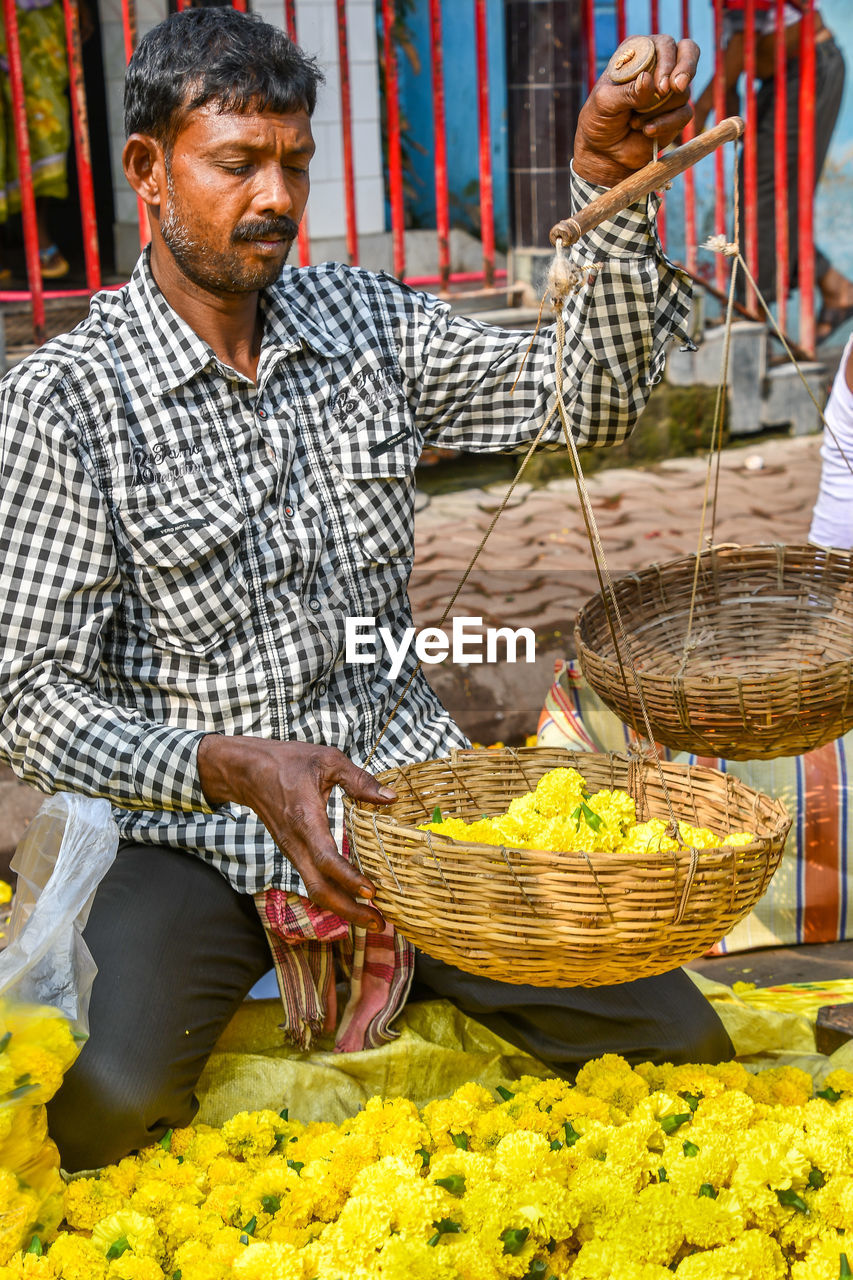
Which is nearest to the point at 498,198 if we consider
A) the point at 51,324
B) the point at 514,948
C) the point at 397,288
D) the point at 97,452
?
the point at 51,324

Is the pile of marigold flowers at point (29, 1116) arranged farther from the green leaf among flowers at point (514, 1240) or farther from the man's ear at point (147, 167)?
the man's ear at point (147, 167)

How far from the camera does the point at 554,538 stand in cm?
523

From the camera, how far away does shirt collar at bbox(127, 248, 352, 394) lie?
233 centimetres

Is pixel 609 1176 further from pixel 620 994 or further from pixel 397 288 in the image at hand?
pixel 397 288

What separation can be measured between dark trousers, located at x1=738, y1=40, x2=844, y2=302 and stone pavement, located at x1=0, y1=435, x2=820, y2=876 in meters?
0.87

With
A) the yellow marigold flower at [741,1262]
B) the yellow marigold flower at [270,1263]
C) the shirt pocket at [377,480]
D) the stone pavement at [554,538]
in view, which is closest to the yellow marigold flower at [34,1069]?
the yellow marigold flower at [270,1263]

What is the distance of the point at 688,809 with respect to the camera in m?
2.09

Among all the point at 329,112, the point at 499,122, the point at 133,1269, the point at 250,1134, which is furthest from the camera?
the point at 499,122

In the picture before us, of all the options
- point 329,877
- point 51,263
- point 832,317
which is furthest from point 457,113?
point 329,877

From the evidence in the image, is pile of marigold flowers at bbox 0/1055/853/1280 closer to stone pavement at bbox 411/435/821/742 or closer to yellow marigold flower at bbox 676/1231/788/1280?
yellow marigold flower at bbox 676/1231/788/1280

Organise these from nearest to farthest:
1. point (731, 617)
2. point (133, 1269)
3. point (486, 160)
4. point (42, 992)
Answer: point (133, 1269) → point (42, 992) → point (731, 617) → point (486, 160)

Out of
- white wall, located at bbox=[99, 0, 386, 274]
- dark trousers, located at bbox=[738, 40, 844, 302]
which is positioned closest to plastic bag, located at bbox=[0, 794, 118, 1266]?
white wall, located at bbox=[99, 0, 386, 274]

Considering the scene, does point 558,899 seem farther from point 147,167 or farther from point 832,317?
point 832,317

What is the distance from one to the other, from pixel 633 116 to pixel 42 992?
1.50 meters
